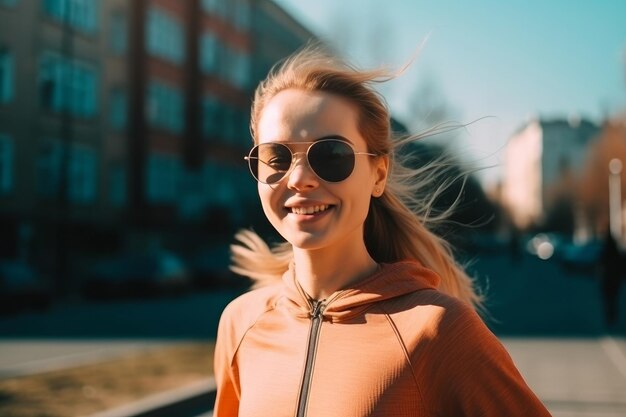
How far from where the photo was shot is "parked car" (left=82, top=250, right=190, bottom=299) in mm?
30734

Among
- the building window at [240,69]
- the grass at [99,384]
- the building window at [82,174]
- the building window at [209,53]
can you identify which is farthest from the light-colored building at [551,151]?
the grass at [99,384]

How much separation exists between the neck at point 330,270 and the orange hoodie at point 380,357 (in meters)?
0.04

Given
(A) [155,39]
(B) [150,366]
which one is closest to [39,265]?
(A) [155,39]

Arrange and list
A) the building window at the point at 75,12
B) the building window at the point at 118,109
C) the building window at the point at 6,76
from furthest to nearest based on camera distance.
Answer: the building window at the point at 118,109 < the building window at the point at 75,12 < the building window at the point at 6,76

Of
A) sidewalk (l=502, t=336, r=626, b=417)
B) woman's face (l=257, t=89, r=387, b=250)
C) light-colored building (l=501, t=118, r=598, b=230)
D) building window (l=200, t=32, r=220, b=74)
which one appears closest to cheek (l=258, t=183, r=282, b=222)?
woman's face (l=257, t=89, r=387, b=250)

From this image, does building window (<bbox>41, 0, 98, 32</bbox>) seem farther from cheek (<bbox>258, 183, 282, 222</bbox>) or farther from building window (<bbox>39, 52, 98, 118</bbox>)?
cheek (<bbox>258, 183, 282, 222</bbox>)

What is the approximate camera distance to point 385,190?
264cm

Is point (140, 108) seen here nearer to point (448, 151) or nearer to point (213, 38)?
point (213, 38)

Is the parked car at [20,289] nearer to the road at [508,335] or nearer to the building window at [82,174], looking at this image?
the road at [508,335]

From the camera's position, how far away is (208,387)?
941 cm

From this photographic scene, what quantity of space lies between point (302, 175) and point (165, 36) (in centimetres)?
4787

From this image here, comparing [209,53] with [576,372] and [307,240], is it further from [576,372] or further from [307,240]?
[307,240]

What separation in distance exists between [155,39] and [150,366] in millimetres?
37833

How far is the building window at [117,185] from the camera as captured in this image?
143ft
